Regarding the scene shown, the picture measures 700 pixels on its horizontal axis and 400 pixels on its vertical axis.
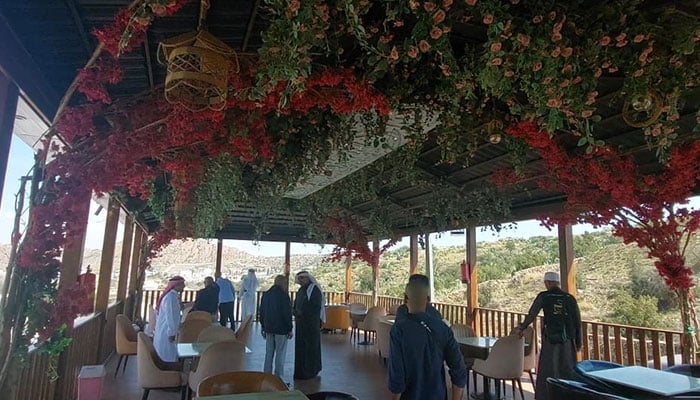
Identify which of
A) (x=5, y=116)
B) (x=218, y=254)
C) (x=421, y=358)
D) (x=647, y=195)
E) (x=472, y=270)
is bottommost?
(x=421, y=358)

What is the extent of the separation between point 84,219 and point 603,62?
127 inches

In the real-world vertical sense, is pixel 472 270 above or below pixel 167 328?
above

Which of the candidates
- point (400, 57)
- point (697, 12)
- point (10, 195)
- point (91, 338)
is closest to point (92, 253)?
point (91, 338)

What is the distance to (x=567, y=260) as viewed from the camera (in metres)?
6.19

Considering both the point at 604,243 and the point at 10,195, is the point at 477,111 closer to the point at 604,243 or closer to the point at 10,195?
the point at 10,195

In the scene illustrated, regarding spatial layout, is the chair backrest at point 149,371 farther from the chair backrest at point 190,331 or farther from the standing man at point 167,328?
the chair backrest at point 190,331

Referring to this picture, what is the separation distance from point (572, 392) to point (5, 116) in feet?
11.3

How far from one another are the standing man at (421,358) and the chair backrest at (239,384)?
2.33 ft

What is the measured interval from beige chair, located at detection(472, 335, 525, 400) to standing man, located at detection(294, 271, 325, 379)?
8.03ft

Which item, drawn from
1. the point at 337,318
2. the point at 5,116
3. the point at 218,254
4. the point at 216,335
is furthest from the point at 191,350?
the point at 218,254

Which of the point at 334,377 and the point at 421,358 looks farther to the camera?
the point at 334,377

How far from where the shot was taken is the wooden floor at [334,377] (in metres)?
5.25

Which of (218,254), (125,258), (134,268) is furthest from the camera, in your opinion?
(218,254)

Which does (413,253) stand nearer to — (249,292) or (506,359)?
(249,292)
